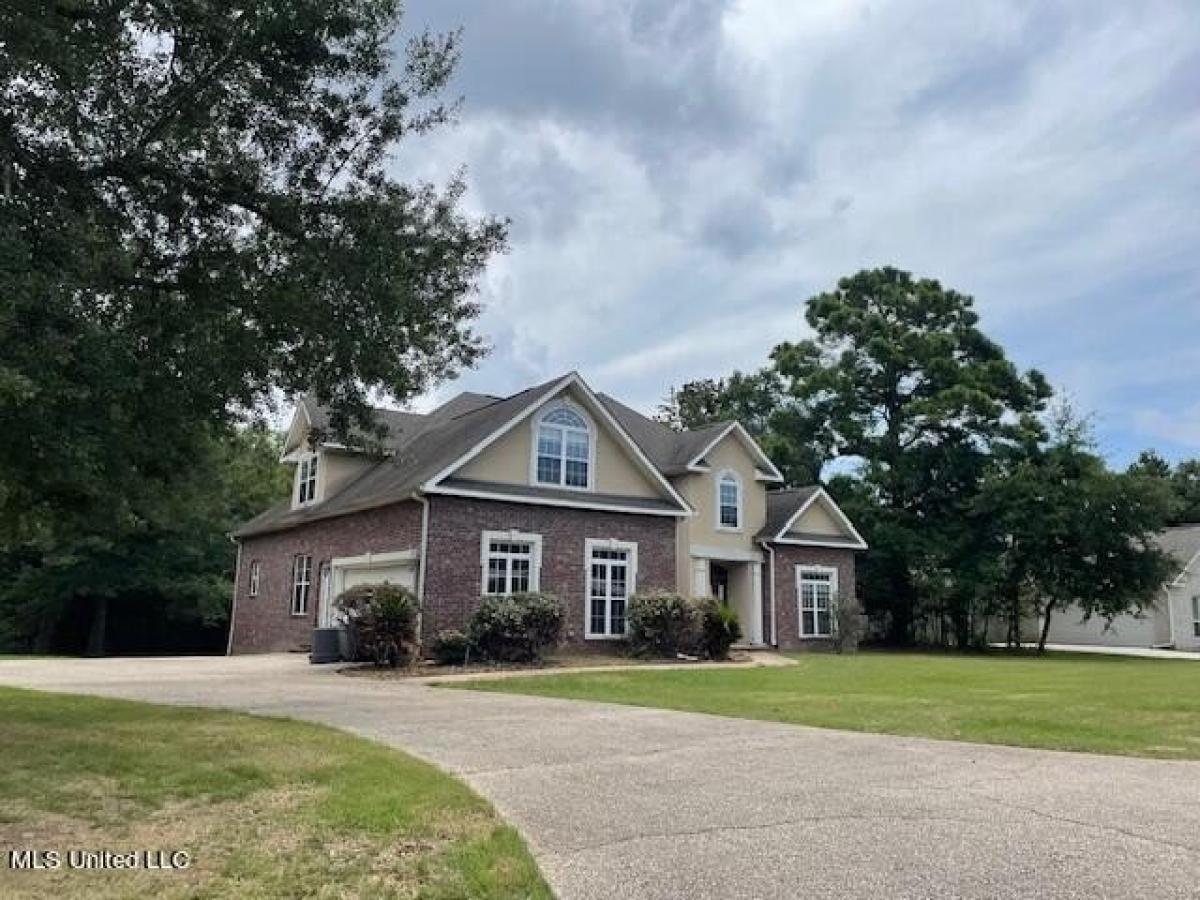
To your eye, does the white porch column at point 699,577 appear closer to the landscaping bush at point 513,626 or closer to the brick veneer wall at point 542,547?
the brick veneer wall at point 542,547

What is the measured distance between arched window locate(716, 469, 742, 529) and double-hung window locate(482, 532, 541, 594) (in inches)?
343

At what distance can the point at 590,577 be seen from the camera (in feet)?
74.5

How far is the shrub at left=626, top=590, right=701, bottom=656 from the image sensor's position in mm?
22109

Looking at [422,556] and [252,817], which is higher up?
[422,556]

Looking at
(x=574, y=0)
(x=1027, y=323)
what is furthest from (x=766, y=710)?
(x=1027, y=323)

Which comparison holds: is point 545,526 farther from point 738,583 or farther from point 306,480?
point 738,583

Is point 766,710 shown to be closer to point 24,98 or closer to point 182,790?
point 182,790

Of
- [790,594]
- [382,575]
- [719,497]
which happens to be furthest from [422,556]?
[790,594]

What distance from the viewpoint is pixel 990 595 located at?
113 feet

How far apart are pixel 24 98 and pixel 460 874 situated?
29.6ft

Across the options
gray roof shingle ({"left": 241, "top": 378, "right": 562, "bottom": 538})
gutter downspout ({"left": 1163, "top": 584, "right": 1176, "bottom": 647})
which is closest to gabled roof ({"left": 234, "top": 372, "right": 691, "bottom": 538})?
gray roof shingle ({"left": 241, "top": 378, "right": 562, "bottom": 538})

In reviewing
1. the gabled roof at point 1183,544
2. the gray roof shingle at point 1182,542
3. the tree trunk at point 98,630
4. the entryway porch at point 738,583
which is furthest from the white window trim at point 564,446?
the gray roof shingle at point 1182,542

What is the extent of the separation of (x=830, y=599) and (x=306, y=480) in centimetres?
1649

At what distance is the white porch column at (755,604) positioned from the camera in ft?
95.2
